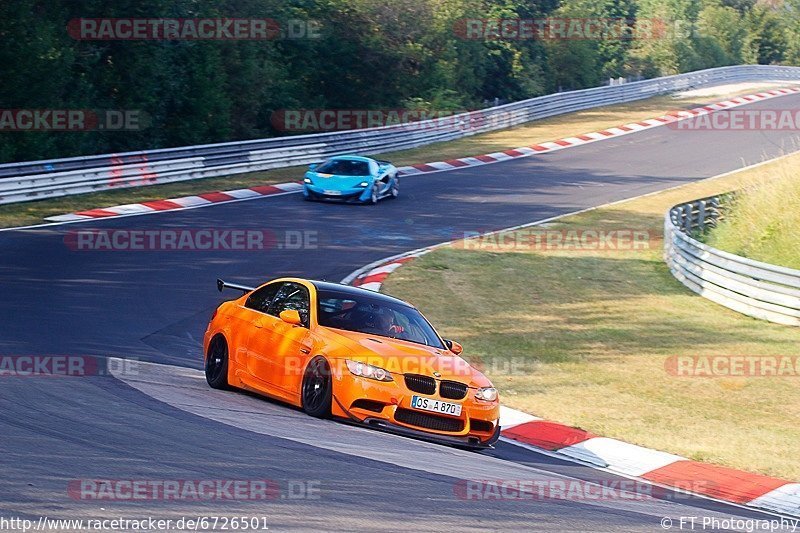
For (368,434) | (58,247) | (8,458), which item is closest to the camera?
(8,458)

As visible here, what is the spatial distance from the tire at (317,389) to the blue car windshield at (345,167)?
17.9 m

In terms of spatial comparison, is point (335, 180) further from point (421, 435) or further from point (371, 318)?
point (421, 435)

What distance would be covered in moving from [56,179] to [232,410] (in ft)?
53.2

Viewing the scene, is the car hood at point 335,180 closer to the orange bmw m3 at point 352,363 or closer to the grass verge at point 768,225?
the grass verge at point 768,225

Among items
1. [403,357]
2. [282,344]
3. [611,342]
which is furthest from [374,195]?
[403,357]

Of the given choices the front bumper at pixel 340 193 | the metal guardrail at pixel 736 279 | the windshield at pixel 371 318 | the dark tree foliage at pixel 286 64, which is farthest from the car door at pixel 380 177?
the windshield at pixel 371 318

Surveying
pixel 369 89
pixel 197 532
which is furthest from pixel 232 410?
pixel 369 89

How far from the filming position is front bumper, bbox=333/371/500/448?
9.63m

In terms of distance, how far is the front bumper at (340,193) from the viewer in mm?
27172

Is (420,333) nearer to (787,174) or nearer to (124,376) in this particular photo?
(124,376)

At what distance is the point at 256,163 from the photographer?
3197cm

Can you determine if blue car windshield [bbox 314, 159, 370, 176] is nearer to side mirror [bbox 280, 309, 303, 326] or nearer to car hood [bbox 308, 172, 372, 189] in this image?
car hood [bbox 308, 172, 372, 189]

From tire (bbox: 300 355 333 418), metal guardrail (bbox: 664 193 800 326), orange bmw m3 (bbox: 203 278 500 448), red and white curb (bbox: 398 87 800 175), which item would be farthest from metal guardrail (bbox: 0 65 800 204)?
tire (bbox: 300 355 333 418)

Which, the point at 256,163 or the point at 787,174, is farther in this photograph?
the point at 256,163
